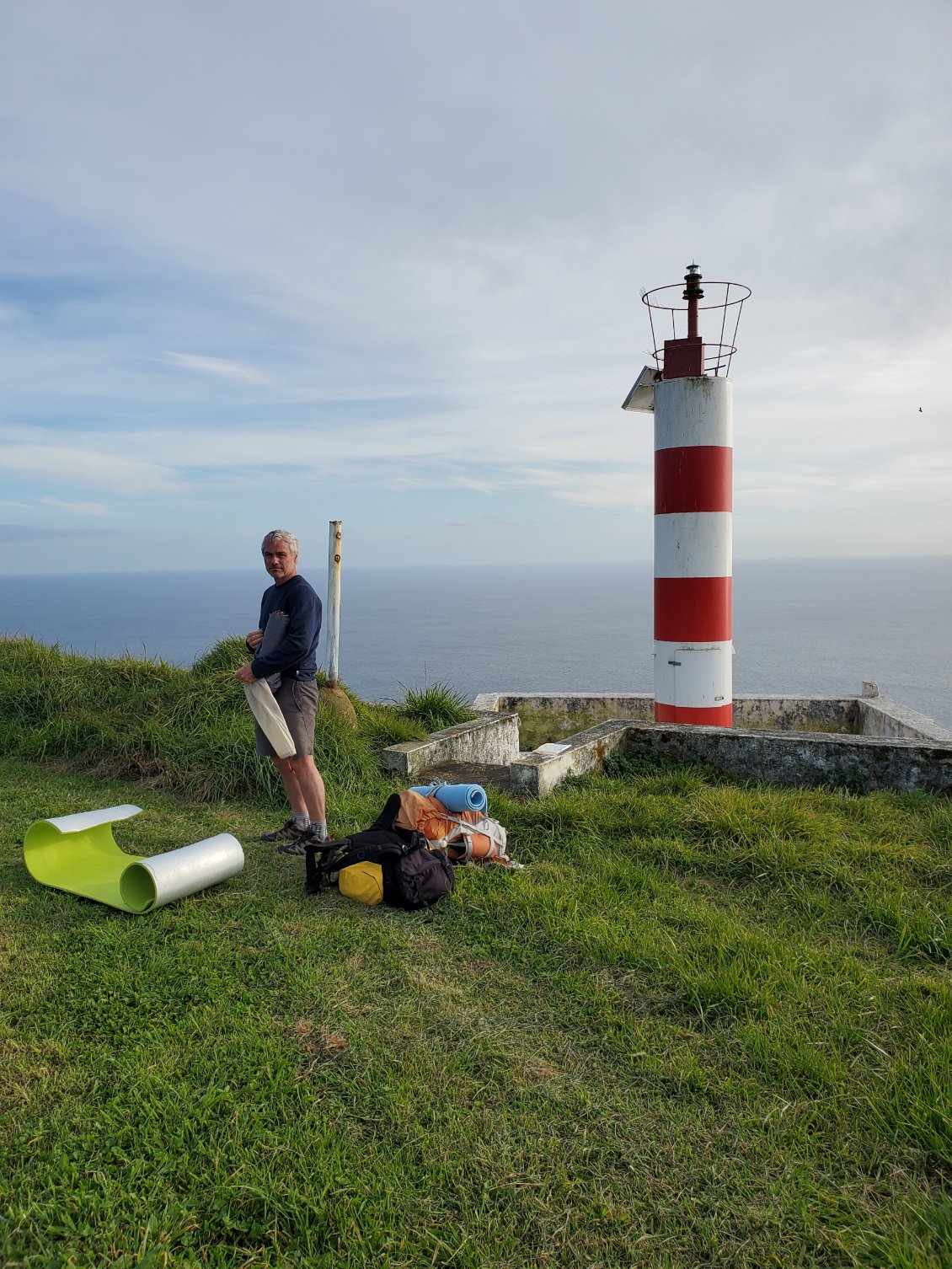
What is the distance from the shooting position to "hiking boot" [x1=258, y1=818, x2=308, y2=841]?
18.5ft

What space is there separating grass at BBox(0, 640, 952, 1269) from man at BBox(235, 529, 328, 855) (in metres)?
0.65

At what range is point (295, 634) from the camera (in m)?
5.37

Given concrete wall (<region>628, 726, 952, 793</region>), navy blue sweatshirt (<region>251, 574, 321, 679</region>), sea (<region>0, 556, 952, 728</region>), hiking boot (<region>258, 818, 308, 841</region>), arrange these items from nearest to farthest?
1. navy blue sweatshirt (<region>251, 574, 321, 679</region>)
2. hiking boot (<region>258, 818, 308, 841</region>)
3. concrete wall (<region>628, 726, 952, 793</region>)
4. sea (<region>0, 556, 952, 728</region>)

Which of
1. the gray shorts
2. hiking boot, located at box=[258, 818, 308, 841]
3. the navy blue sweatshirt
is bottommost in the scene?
hiking boot, located at box=[258, 818, 308, 841]

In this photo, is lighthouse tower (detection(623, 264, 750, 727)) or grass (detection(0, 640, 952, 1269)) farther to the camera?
lighthouse tower (detection(623, 264, 750, 727))

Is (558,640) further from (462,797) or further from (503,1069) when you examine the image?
(503,1069)

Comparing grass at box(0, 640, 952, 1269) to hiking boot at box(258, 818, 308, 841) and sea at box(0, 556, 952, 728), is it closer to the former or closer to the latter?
hiking boot at box(258, 818, 308, 841)

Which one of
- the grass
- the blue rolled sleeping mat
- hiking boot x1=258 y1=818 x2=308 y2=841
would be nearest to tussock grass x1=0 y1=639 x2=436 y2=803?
hiking boot x1=258 y1=818 x2=308 y2=841

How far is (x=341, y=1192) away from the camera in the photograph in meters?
2.36

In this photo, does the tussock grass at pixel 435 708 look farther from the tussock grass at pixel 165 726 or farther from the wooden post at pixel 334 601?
the wooden post at pixel 334 601

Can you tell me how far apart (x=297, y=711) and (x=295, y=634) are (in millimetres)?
526

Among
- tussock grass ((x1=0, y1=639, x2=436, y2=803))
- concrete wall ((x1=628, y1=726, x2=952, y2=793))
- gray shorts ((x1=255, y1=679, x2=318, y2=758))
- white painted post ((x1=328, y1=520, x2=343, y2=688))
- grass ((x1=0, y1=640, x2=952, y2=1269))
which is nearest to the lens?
grass ((x1=0, y1=640, x2=952, y2=1269))

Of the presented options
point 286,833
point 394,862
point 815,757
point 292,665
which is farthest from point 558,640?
point 394,862

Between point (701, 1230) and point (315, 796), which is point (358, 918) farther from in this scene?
point (701, 1230)
